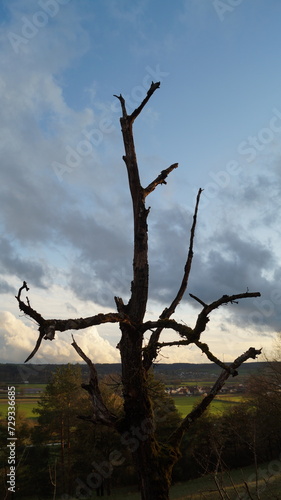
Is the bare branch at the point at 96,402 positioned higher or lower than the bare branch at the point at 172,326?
lower

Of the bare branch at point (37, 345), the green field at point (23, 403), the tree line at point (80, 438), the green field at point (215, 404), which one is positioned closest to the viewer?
the bare branch at point (37, 345)

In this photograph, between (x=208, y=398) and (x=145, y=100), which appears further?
(x=145, y=100)

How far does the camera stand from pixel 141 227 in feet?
17.0

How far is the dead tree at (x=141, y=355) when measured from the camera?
4.04m

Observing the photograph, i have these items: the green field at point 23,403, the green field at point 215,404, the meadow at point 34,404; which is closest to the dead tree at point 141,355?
the green field at point 23,403

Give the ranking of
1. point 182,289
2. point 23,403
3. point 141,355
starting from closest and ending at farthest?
point 141,355 → point 182,289 → point 23,403

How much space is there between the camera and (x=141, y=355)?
4605 millimetres

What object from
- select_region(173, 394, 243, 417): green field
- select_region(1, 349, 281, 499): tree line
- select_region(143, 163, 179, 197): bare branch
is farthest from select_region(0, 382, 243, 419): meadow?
select_region(143, 163, 179, 197): bare branch

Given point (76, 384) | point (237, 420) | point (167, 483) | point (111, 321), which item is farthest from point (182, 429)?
point (237, 420)

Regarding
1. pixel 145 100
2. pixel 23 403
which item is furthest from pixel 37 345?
pixel 23 403

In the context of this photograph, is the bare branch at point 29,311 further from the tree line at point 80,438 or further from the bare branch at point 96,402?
the tree line at point 80,438

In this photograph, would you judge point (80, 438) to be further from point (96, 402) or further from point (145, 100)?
point (145, 100)

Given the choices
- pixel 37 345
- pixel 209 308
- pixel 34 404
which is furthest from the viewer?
pixel 34 404

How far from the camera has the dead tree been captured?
4.04 m
